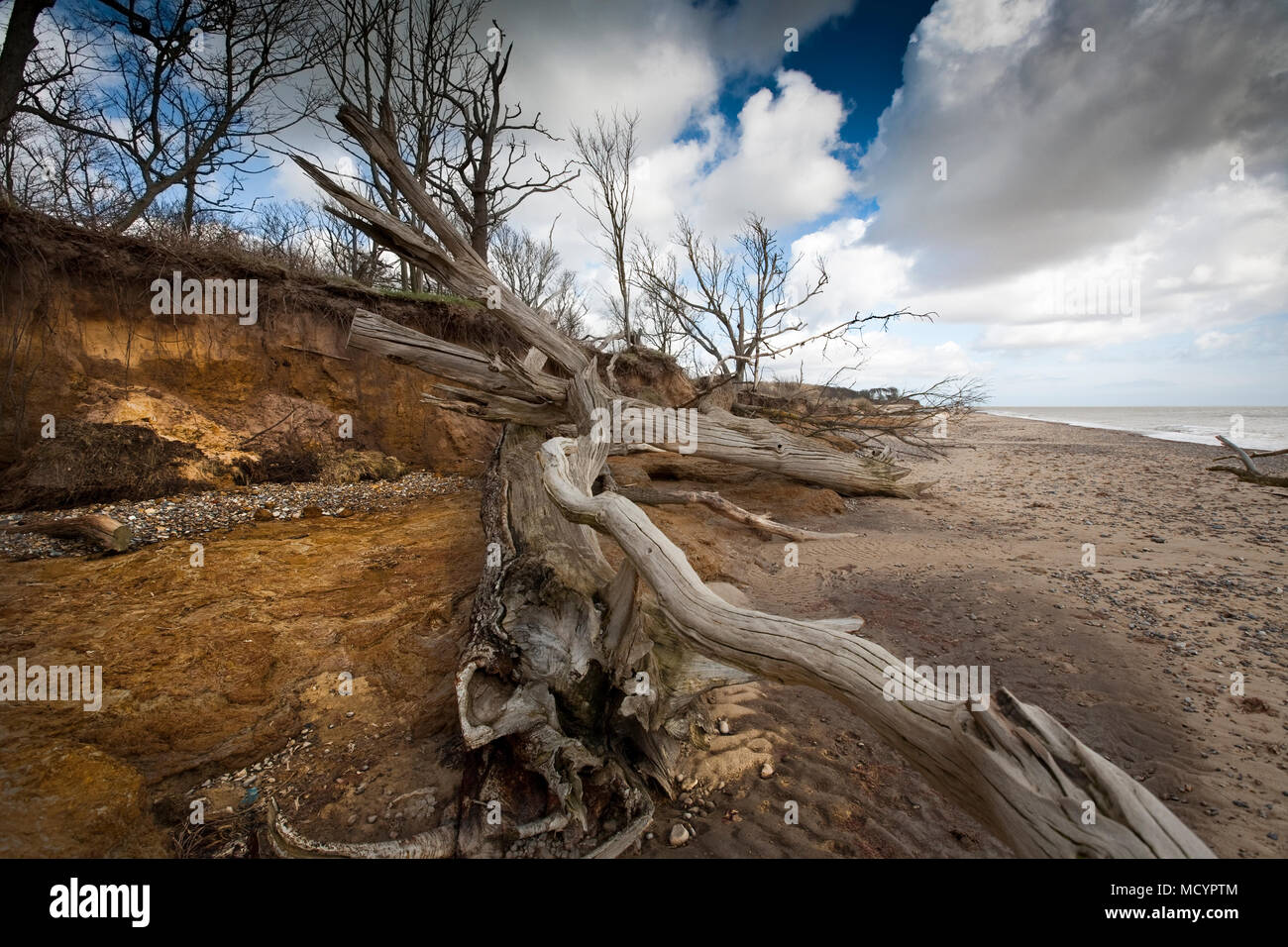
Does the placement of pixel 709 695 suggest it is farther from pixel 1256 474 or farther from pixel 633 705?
pixel 1256 474

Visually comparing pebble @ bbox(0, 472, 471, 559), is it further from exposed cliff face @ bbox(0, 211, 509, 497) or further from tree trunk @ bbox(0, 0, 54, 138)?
tree trunk @ bbox(0, 0, 54, 138)

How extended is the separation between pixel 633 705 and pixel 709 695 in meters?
1.00

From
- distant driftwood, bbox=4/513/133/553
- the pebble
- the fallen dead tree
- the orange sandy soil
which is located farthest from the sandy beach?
distant driftwood, bbox=4/513/133/553

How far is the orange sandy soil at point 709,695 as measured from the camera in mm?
2260

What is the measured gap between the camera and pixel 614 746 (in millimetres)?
2646

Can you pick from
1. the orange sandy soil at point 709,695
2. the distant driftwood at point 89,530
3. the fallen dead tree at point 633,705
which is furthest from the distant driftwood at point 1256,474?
the distant driftwood at point 89,530

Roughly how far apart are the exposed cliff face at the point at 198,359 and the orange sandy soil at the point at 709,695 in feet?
8.51

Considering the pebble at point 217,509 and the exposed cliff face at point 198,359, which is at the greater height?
the exposed cliff face at point 198,359

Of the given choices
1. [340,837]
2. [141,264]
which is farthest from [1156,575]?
[141,264]

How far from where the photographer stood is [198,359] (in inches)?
260

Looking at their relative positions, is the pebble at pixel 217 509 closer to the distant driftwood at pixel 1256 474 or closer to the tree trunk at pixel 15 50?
the tree trunk at pixel 15 50

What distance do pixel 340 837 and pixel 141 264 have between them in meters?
7.82

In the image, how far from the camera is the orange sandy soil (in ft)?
7.41
